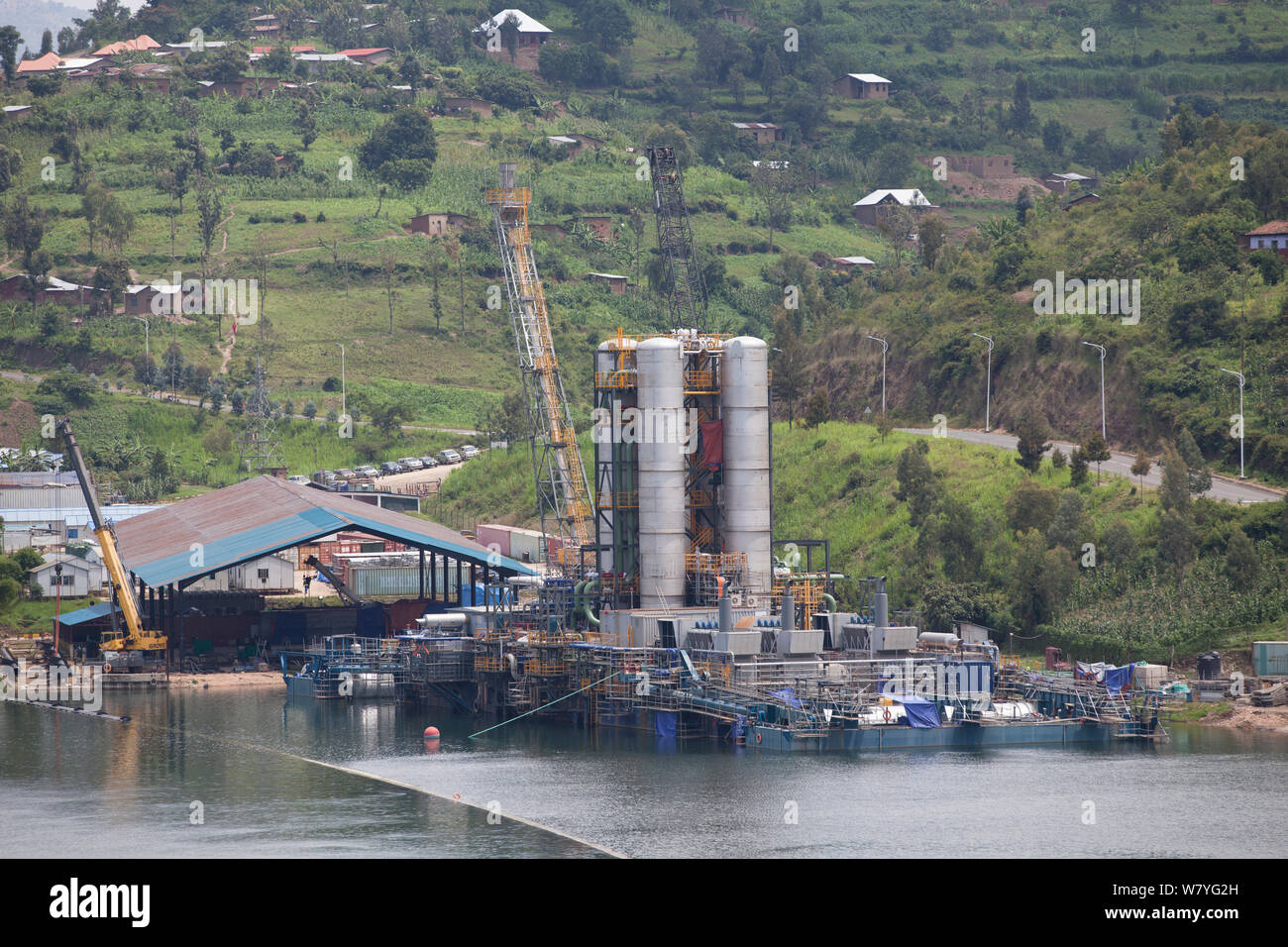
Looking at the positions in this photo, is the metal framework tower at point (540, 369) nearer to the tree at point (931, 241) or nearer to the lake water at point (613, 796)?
the lake water at point (613, 796)

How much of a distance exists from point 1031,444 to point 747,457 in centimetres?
3272

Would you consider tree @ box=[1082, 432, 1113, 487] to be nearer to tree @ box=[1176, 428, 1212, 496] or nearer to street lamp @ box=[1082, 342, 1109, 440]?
tree @ box=[1176, 428, 1212, 496]

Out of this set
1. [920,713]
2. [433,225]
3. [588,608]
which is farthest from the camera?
[433,225]

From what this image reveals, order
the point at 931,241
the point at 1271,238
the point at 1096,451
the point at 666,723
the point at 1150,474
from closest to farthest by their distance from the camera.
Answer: the point at 666,723, the point at 1096,451, the point at 1150,474, the point at 1271,238, the point at 931,241

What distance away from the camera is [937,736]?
238ft

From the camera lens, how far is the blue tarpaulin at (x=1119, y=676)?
8062 cm

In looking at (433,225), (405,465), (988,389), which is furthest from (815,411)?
(433,225)

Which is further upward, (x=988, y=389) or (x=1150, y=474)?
(x=988, y=389)

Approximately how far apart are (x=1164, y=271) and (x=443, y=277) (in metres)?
83.4

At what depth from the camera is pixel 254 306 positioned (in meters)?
180

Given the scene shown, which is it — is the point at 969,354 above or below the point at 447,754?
above

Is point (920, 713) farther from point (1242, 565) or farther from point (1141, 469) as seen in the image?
point (1141, 469)
